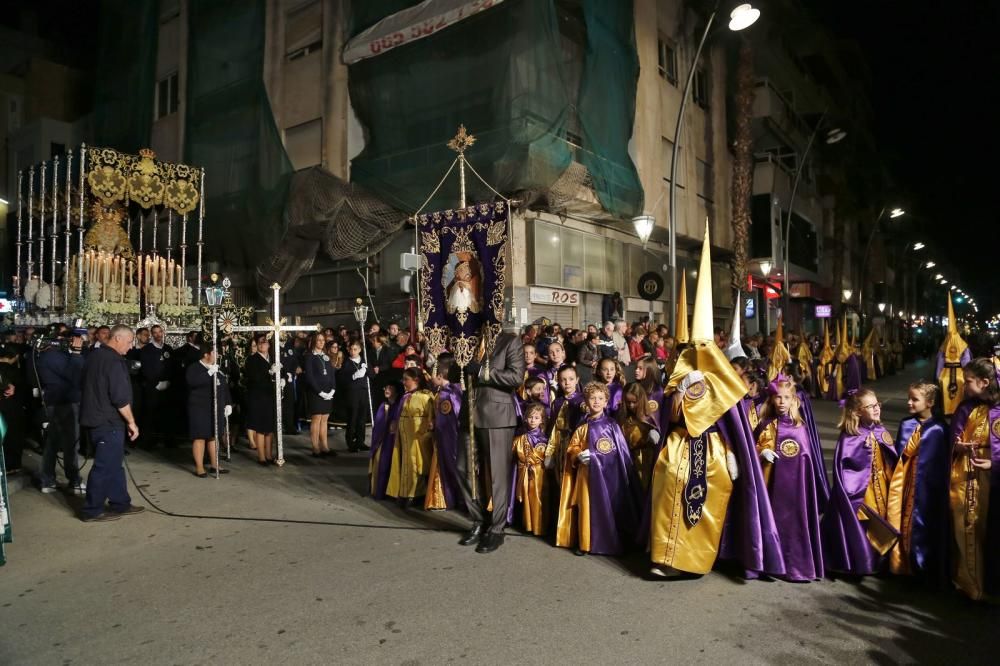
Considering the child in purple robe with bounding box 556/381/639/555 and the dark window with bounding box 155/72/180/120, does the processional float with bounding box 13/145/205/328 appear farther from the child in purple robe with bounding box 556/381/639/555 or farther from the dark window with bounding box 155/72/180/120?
the child in purple robe with bounding box 556/381/639/555

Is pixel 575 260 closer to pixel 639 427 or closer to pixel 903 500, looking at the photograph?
pixel 639 427

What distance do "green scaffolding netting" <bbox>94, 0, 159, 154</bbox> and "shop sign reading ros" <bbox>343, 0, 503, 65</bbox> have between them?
9427 millimetres

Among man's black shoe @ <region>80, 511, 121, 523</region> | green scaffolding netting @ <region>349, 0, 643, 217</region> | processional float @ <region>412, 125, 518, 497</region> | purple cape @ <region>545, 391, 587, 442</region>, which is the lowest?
man's black shoe @ <region>80, 511, 121, 523</region>

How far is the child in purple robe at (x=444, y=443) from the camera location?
22.8ft

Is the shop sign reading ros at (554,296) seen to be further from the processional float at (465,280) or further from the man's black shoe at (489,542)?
the man's black shoe at (489,542)

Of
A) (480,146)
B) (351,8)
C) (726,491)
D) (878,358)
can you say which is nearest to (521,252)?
(480,146)

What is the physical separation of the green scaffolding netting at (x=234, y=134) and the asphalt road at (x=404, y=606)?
13.1 metres

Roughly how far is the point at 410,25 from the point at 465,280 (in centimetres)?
1296

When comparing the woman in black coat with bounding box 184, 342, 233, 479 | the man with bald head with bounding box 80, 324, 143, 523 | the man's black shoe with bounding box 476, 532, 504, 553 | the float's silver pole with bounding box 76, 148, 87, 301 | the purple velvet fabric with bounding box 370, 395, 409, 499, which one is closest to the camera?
the man's black shoe with bounding box 476, 532, 504, 553

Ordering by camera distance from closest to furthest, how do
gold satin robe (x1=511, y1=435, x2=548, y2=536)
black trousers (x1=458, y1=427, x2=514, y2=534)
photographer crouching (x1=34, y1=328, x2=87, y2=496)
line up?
1. black trousers (x1=458, y1=427, x2=514, y2=534)
2. gold satin robe (x1=511, y1=435, x2=548, y2=536)
3. photographer crouching (x1=34, y1=328, x2=87, y2=496)

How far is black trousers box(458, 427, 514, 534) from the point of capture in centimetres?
575

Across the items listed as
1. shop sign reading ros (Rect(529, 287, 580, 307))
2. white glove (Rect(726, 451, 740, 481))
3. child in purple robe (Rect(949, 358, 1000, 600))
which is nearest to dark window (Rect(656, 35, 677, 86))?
shop sign reading ros (Rect(529, 287, 580, 307))

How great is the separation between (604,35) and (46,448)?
620 inches

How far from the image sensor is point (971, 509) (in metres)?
4.45
